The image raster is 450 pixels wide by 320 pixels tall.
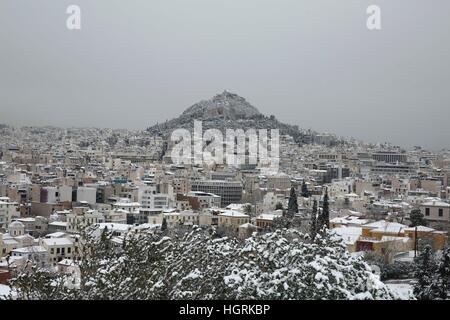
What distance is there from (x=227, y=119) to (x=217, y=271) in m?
55.1

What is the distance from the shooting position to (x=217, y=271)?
10.4ft

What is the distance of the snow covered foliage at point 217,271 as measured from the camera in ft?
9.41

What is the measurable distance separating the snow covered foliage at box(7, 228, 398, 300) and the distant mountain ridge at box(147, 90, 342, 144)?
50589 millimetres

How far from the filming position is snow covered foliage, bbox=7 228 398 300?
2869 millimetres

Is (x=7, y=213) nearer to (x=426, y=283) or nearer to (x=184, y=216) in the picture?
(x=184, y=216)

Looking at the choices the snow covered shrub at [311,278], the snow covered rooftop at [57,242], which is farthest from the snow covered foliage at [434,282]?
the snow covered rooftop at [57,242]

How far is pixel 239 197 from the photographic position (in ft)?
82.6

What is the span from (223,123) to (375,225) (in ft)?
146

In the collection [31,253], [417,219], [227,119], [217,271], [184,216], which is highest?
[227,119]

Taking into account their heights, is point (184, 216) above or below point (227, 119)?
Result: below

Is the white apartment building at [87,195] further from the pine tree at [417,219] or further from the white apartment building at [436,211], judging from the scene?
the pine tree at [417,219]

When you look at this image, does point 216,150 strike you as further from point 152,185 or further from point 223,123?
point 152,185

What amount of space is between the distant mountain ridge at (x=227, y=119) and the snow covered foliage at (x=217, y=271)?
166ft

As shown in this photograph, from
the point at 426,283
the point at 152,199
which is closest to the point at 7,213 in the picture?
the point at 152,199
